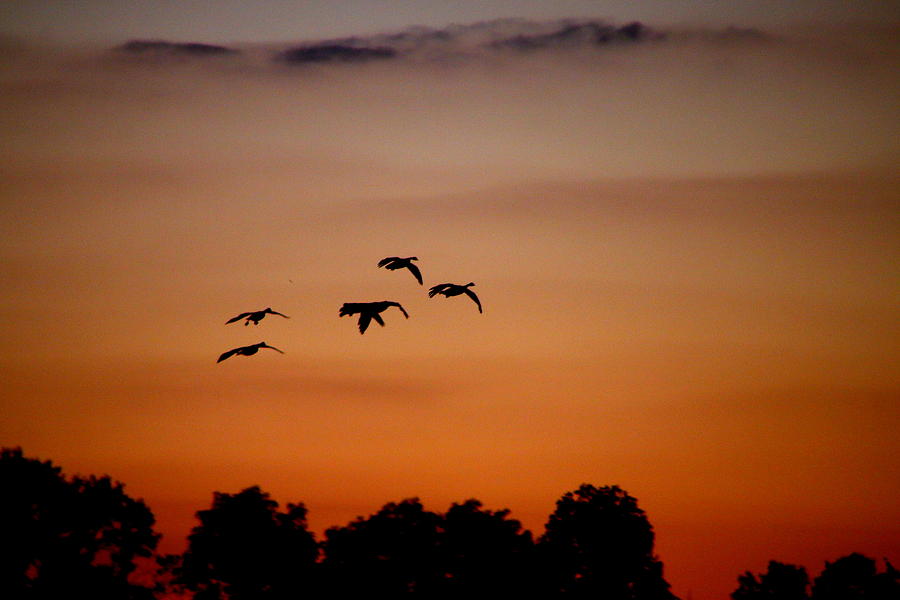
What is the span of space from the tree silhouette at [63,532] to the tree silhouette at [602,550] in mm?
30768

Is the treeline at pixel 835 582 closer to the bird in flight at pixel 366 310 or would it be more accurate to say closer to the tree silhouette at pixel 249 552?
the tree silhouette at pixel 249 552

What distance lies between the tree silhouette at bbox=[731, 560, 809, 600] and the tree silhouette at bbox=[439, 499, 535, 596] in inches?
780

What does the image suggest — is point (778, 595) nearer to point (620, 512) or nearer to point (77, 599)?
point (620, 512)

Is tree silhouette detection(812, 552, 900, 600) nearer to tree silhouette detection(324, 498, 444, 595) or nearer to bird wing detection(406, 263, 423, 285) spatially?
tree silhouette detection(324, 498, 444, 595)

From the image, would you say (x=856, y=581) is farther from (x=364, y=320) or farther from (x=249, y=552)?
(x=364, y=320)

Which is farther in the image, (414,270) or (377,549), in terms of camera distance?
(377,549)

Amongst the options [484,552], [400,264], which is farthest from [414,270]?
[484,552]

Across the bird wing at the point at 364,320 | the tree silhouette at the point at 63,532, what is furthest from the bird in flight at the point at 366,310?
the tree silhouette at the point at 63,532

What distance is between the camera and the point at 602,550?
100312 mm

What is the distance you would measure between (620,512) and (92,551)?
131ft

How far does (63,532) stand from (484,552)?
103ft

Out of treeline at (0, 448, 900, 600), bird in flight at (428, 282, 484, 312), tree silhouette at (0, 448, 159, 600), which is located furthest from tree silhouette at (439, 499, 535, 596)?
bird in flight at (428, 282, 484, 312)

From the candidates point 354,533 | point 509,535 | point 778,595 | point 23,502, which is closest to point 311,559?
point 354,533

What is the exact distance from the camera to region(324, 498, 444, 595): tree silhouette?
9775 centimetres
